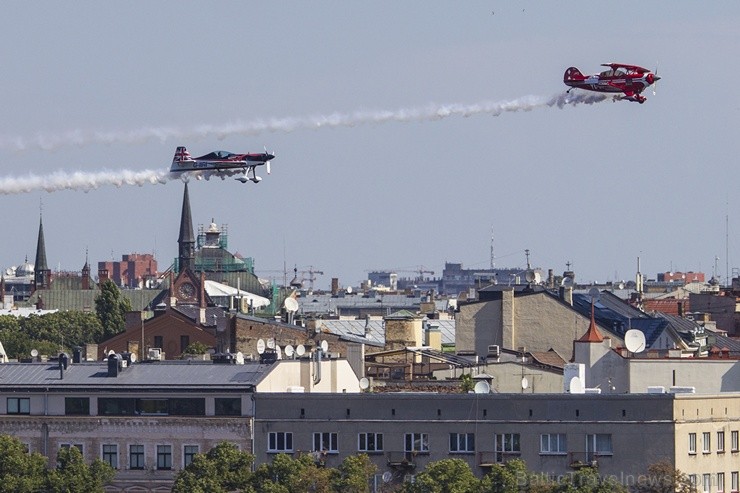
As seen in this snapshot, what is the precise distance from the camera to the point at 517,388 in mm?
144750

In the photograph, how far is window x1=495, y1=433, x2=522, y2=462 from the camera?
118875mm

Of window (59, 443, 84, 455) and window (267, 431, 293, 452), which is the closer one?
window (267, 431, 293, 452)

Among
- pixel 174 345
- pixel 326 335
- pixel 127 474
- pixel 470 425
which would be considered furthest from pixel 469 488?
pixel 174 345

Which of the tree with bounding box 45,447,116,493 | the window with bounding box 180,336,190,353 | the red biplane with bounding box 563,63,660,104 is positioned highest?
the red biplane with bounding box 563,63,660,104

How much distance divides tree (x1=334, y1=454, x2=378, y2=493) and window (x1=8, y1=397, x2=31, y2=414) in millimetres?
19265

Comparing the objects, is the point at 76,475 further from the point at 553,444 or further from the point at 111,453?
the point at 553,444

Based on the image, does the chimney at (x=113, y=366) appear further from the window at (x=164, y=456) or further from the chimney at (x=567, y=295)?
the chimney at (x=567, y=295)

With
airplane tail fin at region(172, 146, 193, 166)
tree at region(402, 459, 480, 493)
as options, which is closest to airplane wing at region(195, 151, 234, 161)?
airplane tail fin at region(172, 146, 193, 166)

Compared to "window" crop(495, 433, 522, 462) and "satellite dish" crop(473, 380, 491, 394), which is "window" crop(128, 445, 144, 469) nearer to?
"satellite dish" crop(473, 380, 491, 394)

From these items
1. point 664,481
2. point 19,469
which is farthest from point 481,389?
point 19,469

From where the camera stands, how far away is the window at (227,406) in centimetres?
12500

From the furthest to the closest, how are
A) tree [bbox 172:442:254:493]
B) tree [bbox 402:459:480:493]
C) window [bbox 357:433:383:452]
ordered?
window [bbox 357:433:383:452]
tree [bbox 172:442:254:493]
tree [bbox 402:459:480:493]

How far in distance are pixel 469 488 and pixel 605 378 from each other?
1030 inches

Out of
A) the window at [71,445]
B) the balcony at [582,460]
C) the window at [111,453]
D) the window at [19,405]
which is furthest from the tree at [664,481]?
the window at [19,405]
